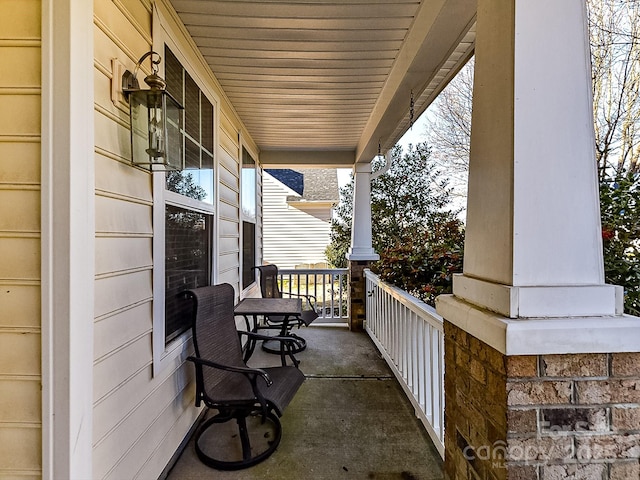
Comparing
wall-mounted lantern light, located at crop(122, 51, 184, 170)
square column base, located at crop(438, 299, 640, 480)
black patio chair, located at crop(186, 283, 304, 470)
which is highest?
wall-mounted lantern light, located at crop(122, 51, 184, 170)

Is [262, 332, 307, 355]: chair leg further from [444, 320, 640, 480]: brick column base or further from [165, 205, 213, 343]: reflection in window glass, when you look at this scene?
[444, 320, 640, 480]: brick column base

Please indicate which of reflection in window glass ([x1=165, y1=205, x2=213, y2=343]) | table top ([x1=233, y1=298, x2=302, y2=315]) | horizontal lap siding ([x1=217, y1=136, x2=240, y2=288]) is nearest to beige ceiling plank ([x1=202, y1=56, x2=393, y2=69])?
horizontal lap siding ([x1=217, y1=136, x2=240, y2=288])

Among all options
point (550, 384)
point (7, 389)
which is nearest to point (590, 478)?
point (550, 384)

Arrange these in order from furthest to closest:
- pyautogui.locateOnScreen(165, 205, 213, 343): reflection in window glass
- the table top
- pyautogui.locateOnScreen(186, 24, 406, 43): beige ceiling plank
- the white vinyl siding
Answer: the white vinyl siding
the table top
pyautogui.locateOnScreen(186, 24, 406, 43): beige ceiling plank
pyautogui.locateOnScreen(165, 205, 213, 343): reflection in window glass

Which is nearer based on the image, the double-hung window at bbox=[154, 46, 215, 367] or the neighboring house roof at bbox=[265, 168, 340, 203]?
the double-hung window at bbox=[154, 46, 215, 367]

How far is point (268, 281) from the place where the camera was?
15.1 ft

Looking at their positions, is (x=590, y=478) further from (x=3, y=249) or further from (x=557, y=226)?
(x=3, y=249)

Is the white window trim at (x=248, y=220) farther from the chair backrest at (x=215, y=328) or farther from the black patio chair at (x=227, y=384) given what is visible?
the black patio chair at (x=227, y=384)

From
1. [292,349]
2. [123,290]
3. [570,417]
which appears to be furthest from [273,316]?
[570,417]

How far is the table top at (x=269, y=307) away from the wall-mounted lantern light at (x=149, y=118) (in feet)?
5.95

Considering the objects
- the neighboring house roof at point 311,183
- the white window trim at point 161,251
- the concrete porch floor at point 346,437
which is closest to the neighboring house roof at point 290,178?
the neighboring house roof at point 311,183

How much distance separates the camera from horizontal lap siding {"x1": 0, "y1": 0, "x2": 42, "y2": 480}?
117cm

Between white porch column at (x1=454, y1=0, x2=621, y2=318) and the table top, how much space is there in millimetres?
2359

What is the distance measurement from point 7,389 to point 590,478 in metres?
A: 2.03
